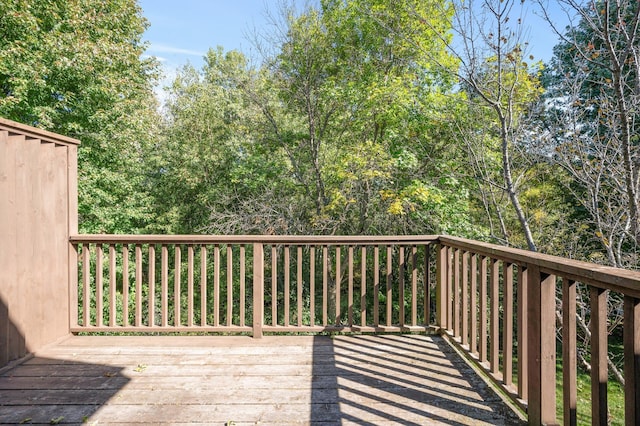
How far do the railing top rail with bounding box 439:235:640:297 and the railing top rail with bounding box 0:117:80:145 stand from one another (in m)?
3.23

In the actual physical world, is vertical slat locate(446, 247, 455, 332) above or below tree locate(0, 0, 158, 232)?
below

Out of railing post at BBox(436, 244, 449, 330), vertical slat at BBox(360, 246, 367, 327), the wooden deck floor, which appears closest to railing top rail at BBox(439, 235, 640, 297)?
the wooden deck floor

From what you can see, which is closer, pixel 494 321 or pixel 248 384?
pixel 494 321

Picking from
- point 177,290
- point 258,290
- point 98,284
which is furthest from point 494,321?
point 98,284

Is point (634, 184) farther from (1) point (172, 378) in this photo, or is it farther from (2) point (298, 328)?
(1) point (172, 378)

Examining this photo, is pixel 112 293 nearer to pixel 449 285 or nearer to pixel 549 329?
pixel 449 285

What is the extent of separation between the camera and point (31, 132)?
295cm

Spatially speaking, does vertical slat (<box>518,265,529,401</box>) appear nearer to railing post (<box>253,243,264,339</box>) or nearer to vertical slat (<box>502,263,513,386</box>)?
vertical slat (<box>502,263,513,386</box>)

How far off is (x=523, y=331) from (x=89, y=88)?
29.9 feet

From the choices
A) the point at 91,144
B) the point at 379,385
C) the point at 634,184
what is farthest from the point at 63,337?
the point at 91,144

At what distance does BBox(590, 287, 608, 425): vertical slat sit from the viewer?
1443 mm

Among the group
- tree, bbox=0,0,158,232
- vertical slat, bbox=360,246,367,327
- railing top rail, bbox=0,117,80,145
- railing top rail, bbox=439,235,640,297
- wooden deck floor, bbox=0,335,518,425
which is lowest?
wooden deck floor, bbox=0,335,518,425

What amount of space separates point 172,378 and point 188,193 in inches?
367

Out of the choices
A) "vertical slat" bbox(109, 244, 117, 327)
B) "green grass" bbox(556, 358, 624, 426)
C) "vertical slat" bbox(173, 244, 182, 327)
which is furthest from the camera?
"green grass" bbox(556, 358, 624, 426)
